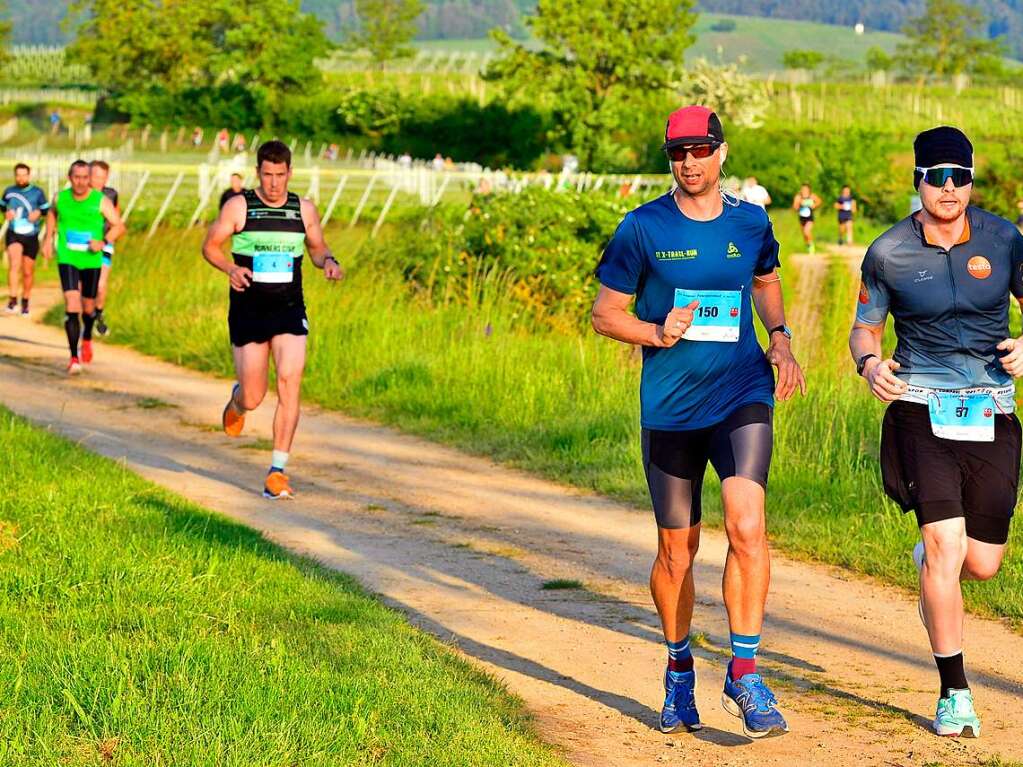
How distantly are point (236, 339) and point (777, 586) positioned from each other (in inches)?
149

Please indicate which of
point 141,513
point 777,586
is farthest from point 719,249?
point 141,513

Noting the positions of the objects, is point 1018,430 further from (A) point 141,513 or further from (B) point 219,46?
(B) point 219,46

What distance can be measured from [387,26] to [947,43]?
1896 inches

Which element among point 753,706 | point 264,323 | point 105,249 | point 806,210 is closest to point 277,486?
point 264,323

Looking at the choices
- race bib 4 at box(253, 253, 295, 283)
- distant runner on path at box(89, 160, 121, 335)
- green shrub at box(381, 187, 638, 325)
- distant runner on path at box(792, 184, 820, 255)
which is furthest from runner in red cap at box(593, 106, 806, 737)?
distant runner on path at box(792, 184, 820, 255)

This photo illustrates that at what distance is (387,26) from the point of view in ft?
518

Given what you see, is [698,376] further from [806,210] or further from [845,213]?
[845,213]

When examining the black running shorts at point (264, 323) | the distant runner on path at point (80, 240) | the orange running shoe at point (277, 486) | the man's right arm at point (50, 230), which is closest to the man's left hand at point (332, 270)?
the black running shorts at point (264, 323)

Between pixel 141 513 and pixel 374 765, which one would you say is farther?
pixel 141 513

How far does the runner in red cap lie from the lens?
5938 millimetres

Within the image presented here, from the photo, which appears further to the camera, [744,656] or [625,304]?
[625,304]

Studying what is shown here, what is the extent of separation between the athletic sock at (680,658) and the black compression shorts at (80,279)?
11.7m

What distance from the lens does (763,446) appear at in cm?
604

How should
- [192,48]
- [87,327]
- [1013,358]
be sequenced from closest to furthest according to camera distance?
1. [1013,358]
2. [87,327]
3. [192,48]
